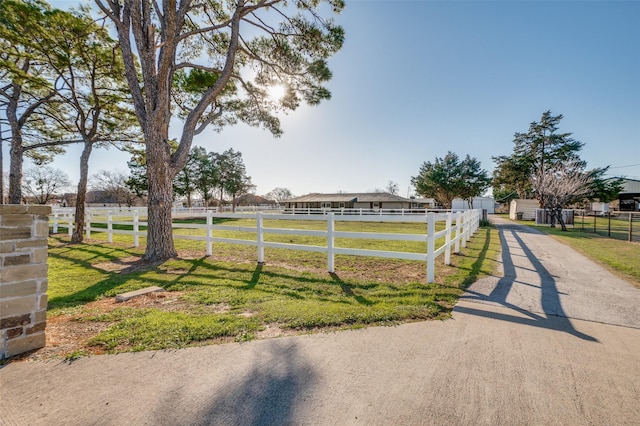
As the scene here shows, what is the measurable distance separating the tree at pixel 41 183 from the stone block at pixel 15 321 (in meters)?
42.3

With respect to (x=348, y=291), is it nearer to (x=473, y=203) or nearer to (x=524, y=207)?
(x=524, y=207)

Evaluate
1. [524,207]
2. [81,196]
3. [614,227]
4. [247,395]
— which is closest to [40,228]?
[247,395]

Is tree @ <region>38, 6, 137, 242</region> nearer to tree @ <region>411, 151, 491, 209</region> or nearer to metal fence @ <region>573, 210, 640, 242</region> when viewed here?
metal fence @ <region>573, 210, 640, 242</region>

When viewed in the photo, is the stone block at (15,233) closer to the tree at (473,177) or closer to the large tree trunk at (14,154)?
the large tree trunk at (14,154)

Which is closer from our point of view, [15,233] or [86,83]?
[15,233]

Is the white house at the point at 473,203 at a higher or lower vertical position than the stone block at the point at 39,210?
higher

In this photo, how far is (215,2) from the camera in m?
8.89

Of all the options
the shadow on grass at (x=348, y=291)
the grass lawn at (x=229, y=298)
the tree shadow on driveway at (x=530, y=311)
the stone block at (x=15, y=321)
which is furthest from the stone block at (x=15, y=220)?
the tree shadow on driveway at (x=530, y=311)

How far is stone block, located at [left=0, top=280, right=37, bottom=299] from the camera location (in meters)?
2.41

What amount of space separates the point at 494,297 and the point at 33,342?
5.67 metres

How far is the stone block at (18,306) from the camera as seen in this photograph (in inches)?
95.4

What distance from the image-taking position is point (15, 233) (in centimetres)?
252

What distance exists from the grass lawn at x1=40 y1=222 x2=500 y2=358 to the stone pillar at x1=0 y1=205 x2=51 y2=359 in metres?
0.25

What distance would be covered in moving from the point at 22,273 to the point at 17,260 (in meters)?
0.13
